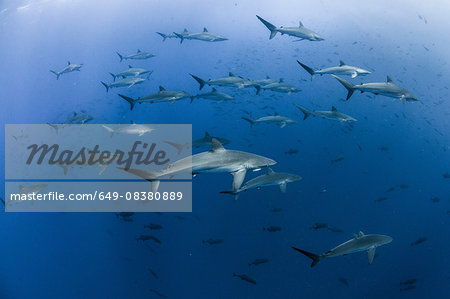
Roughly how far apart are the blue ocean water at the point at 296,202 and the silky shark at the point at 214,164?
169 inches

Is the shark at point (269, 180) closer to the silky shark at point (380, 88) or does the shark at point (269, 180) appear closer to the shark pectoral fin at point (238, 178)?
the shark pectoral fin at point (238, 178)

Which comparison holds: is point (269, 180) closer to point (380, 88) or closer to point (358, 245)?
point (358, 245)

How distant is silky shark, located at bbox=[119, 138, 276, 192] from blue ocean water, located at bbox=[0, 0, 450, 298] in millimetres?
4302

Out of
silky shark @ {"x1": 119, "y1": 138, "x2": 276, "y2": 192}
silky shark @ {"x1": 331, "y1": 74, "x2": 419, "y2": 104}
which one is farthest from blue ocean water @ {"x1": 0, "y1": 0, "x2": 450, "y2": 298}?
silky shark @ {"x1": 119, "y1": 138, "x2": 276, "y2": 192}

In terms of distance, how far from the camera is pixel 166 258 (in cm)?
855

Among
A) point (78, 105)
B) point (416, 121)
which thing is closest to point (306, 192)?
point (416, 121)

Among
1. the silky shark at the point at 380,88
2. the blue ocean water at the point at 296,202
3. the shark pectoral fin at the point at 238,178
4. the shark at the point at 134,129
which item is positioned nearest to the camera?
the shark pectoral fin at the point at 238,178

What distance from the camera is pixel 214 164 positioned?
9.18 feet

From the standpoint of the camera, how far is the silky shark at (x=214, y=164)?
2.66 meters

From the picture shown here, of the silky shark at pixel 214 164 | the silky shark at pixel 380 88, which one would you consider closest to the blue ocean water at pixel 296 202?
the silky shark at pixel 380 88

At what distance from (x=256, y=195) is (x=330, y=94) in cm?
836

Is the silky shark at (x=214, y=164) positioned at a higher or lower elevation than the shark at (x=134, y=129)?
higher

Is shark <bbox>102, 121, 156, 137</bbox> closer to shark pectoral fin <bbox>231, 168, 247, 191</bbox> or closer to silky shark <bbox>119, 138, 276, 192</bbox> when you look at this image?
silky shark <bbox>119, 138, 276, 192</bbox>

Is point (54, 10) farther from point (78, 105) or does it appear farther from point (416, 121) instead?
point (416, 121)
